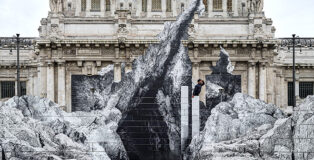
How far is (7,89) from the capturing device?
42.5 metres

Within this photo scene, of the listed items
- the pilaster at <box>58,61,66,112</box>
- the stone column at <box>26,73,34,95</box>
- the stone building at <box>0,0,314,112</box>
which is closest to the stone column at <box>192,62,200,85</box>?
the stone building at <box>0,0,314,112</box>

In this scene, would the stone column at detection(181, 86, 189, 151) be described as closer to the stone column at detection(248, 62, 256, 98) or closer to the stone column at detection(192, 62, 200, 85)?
the stone column at detection(192, 62, 200, 85)

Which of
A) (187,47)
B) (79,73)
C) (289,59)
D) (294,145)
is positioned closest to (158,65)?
(187,47)

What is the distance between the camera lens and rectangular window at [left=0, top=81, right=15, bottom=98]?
1665 inches

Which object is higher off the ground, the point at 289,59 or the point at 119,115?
the point at 289,59

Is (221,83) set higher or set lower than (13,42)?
lower

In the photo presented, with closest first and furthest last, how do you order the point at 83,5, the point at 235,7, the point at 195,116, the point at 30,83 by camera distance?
the point at 195,116 → the point at 30,83 → the point at 83,5 → the point at 235,7

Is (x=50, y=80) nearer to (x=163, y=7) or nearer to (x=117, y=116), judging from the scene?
(x=117, y=116)

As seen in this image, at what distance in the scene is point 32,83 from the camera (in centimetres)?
4197

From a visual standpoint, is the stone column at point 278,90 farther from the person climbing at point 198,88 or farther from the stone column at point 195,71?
the person climbing at point 198,88

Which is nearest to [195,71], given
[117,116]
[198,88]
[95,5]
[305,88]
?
[198,88]

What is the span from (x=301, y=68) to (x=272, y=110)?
1238 cm

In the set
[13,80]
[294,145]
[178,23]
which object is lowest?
[294,145]

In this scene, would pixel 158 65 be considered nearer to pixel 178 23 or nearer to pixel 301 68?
pixel 178 23
